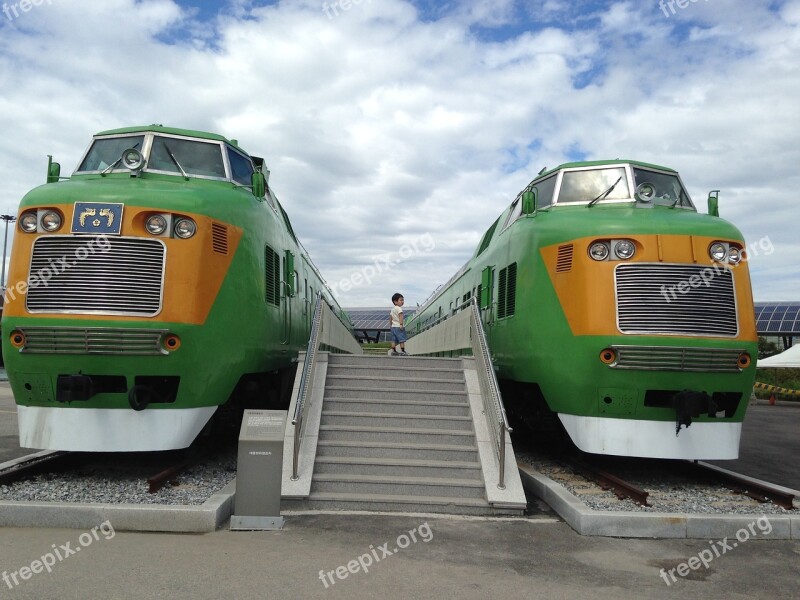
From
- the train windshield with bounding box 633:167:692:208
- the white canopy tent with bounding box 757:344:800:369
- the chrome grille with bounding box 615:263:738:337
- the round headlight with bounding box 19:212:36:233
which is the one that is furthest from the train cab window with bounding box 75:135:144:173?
the white canopy tent with bounding box 757:344:800:369

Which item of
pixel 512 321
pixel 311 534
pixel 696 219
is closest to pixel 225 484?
pixel 311 534

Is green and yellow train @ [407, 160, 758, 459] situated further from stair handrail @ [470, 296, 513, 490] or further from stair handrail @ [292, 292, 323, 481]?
stair handrail @ [292, 292, 323, 481]

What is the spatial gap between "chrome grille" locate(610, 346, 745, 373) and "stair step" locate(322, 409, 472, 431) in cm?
220

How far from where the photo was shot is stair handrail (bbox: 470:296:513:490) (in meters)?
7.09

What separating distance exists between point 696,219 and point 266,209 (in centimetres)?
582

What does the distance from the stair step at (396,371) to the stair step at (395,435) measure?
1.47 metres

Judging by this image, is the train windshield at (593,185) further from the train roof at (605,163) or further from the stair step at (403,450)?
the stair step at (403,450)

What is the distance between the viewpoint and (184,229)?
705 centimetres

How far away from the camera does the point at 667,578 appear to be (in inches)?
199

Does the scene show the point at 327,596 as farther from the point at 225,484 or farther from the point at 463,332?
the point at 463,332

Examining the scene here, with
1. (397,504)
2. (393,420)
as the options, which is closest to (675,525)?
(397,504)

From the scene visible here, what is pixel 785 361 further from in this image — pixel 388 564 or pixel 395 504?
pixel 388 564

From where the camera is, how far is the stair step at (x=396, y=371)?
9555mm

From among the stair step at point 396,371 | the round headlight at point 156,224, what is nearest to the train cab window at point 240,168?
the round headlight at point 156,224
